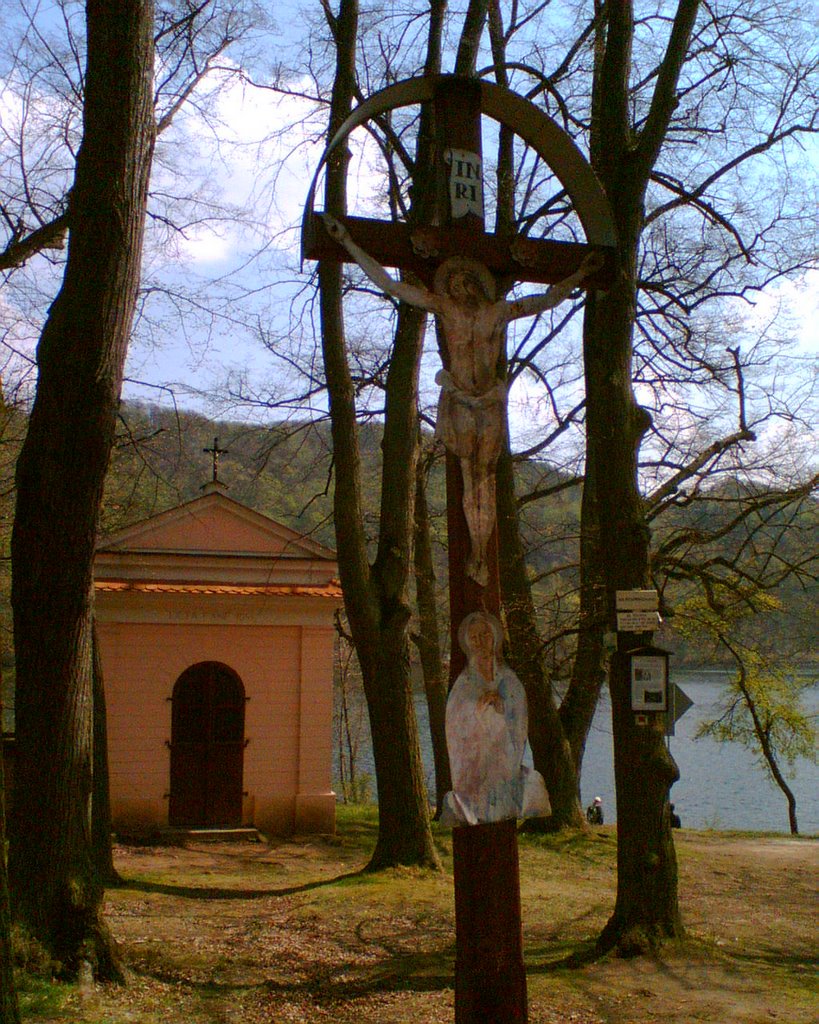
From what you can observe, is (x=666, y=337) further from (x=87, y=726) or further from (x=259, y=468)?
(x=87, y=726)

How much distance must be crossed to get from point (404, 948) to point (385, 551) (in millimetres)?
4336

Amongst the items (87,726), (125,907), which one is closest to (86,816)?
(87,726)

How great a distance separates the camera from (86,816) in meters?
6.46

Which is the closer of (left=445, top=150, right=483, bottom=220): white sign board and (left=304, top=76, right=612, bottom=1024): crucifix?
(left=304, top=76, right=612, bottom=1024): crucifix

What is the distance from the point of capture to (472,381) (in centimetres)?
392

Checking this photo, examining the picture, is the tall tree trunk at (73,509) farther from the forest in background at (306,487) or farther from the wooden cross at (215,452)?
the wooden cross at (215,452)

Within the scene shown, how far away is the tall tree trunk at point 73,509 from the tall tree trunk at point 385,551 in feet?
13.5

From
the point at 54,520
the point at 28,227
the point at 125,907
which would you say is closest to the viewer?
the point at 54,520

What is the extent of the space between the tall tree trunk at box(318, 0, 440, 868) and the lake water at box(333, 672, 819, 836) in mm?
10149

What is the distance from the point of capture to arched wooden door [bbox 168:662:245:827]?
51.1 ft

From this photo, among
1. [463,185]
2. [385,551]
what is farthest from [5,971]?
[385,551]

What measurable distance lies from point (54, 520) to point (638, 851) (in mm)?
4391

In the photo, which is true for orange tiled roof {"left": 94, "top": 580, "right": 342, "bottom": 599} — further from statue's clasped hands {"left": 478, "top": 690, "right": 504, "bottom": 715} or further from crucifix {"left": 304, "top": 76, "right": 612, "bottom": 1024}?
statue's clasped hands {"left": 478, "top": 690, "right": 504, "bottom": 715}

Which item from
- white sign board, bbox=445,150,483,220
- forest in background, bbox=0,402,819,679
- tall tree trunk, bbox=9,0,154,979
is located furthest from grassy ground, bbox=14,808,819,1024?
white sign board, bbox=445,150,483,220
